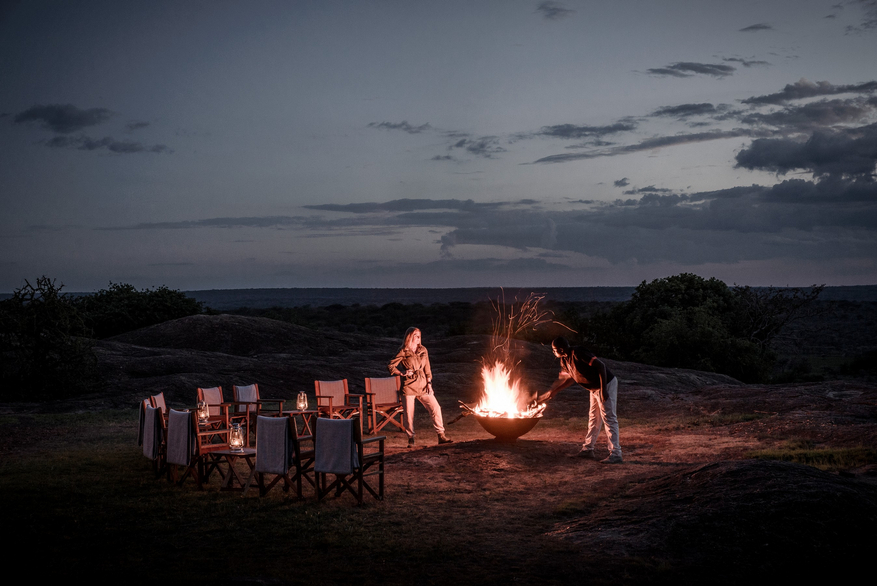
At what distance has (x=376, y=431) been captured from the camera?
40.9 ft

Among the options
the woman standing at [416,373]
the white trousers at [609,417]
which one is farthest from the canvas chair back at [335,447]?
the white trousers at [609,417]

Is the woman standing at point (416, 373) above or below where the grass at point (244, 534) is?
above

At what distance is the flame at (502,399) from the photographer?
1045cm

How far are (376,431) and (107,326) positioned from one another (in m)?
26.1

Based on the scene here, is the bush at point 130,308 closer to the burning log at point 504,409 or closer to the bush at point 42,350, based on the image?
the bush at point 42,350

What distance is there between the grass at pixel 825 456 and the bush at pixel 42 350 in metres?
16.6

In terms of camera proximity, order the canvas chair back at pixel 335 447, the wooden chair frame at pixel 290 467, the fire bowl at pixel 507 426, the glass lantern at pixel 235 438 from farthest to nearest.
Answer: the fire bowl at pixel 507 426 < the glass lantern at pixel 235 438 < the wooden chair frame at pixel 290 467 < the canvas chair back at pixel 335 447

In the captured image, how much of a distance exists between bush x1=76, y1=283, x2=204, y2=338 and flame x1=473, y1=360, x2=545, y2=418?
87.9 feet

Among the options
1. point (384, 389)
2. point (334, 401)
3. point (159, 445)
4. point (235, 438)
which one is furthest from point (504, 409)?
point (159, 445)

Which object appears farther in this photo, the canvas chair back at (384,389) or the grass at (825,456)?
the canvas chair back at (384,389)

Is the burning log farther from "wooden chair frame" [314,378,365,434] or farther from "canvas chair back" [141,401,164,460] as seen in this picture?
"canvas chair back" [141,401,164,460]

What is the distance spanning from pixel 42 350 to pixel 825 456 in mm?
18728

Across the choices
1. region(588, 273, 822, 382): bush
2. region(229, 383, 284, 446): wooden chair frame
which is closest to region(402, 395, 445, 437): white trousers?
region(229, 383, 284, 446): wooden chair frame

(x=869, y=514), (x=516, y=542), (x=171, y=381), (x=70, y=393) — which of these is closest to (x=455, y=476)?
→ (x=516, y=542)
